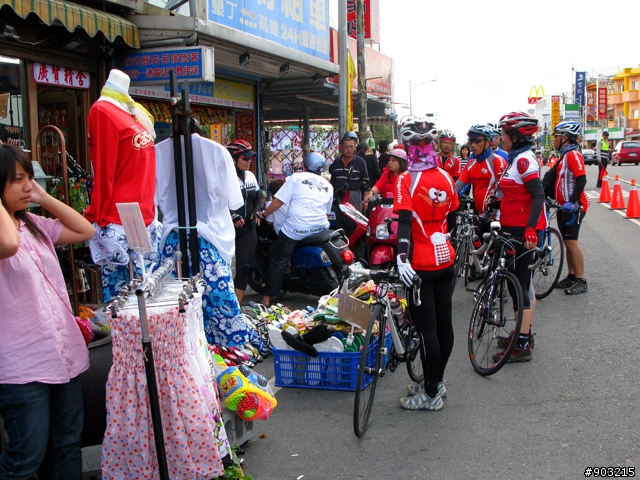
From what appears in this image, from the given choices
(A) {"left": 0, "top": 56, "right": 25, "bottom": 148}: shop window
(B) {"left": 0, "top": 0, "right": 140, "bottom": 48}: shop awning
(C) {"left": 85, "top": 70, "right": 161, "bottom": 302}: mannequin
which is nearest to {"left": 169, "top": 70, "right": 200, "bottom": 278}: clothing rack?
(C) {"left": 85, "top": 70, "right": 161, "bottom": 302}: mannequin

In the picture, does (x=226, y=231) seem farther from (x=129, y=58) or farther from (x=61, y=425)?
(x=129, y=58)

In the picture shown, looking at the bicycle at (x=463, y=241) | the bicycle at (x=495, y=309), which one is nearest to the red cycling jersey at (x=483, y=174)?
the bicycle at (x=463, y=241)

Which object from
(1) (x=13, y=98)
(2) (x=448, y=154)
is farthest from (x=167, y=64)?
(2) (x=448, y=154)

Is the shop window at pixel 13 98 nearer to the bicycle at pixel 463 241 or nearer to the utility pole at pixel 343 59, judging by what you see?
the bicycle at pixel 463 241

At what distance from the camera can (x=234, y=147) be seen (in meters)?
7.03

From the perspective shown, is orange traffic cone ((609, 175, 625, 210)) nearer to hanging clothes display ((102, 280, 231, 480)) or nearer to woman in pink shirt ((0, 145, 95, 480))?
hanging clothes display ((102, 280, 231, 480))

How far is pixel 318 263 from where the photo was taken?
24.9 feet

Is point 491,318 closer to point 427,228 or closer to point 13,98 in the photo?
point 427,228

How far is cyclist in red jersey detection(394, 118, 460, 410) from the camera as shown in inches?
177

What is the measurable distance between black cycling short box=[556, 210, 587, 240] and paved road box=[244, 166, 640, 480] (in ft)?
5.94

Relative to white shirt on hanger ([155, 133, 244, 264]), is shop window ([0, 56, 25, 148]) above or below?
above

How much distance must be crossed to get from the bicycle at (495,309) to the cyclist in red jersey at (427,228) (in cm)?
100

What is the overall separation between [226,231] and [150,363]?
193 cm

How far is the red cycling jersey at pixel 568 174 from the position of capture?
7.74 metres
